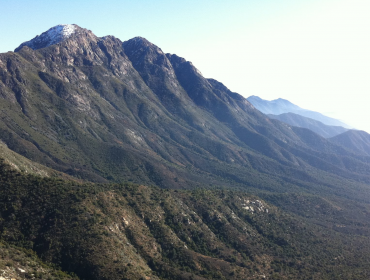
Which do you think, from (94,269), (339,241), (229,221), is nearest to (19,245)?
(94,269)

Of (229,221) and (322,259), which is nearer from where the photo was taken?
(322,259)

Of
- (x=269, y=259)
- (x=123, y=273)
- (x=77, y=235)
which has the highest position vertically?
(x=77, y=235)

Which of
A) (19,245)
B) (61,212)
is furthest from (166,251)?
(19,245)

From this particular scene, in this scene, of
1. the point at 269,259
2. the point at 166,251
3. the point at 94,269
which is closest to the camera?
the point at 94,269

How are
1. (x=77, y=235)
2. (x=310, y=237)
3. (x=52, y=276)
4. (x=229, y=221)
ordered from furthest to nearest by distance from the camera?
1. (x=310, y=237)
2. (x=229, y=221)
3. (x=77, y=235)
4. (x=52, y=276)

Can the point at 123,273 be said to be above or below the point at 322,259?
above

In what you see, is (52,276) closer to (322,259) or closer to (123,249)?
(123,249)

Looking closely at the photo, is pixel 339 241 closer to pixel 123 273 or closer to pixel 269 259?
pixel 269 259
